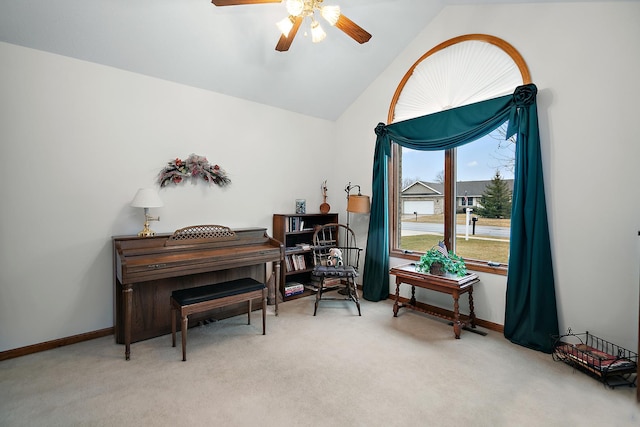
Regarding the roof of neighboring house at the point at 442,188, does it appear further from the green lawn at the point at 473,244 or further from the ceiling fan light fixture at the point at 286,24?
the ceiling fan light fixture at the point at 286,24

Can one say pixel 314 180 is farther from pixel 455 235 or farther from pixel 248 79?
pixel 455 235

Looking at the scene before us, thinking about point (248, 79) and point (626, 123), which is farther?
point (248, 79)

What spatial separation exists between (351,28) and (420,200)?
7.62 feet

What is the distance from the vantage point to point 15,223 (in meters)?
2.49

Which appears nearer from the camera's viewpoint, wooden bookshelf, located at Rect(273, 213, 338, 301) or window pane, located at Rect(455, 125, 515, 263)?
A: window pane, located at Rect(455, 125, 515, 263)

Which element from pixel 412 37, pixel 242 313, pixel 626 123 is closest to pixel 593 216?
pixel 626 123

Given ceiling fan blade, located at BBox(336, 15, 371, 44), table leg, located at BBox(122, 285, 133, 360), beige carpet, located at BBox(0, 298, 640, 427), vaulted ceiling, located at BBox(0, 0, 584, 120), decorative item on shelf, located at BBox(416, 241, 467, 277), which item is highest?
vaulted ceiling, located at BBox(0, 0, 584, 120)

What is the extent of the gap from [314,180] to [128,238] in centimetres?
262

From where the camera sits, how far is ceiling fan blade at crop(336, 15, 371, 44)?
2.25 metres

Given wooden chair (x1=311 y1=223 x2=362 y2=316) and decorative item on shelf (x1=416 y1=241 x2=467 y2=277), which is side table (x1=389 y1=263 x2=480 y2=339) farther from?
wooden chair (x1=311 y1=223 x2=362 y2=316)

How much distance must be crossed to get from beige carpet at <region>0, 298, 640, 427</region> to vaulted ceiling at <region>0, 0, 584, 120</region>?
2704 mm

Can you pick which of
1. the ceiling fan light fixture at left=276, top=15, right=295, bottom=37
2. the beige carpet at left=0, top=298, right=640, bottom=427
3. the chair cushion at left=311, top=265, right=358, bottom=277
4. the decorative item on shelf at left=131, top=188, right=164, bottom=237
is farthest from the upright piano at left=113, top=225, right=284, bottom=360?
the ceiling fan light fixture at left=276, top=15, right=295, bottom=37

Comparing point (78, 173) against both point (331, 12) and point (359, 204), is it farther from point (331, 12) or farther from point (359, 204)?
point (359, 204)

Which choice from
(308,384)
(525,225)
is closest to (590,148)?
(525,225)
